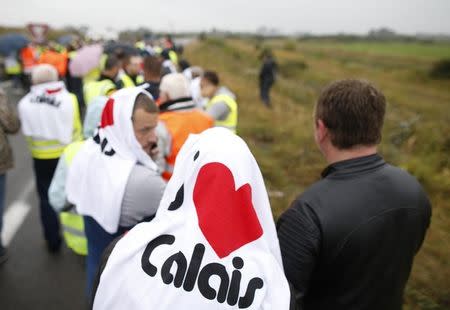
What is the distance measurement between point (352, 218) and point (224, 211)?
61cm

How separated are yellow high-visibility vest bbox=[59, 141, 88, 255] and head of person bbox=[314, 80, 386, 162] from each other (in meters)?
1.57

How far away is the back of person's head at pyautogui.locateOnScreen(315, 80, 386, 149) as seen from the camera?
54.8 inches

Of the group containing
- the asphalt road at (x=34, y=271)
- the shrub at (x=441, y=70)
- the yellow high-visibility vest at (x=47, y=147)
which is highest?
the yellow high-visibility vest at (x=47, y=147)

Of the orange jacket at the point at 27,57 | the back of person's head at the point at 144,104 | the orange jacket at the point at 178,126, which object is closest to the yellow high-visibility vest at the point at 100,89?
the orange jacket at the point at 178,126

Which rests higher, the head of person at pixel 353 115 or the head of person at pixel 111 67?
the head of person at pixel 353 115

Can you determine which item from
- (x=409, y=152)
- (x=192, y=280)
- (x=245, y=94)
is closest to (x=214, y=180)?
(x=192, y=280)

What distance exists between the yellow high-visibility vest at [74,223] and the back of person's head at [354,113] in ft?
5.19

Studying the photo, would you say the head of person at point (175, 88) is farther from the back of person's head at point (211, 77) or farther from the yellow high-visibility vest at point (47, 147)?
the back of person's head at point (211, 77)

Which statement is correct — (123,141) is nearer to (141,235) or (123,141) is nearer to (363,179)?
(141,235)

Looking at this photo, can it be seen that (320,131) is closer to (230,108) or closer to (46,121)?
(230,108)

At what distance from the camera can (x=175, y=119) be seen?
300 cm

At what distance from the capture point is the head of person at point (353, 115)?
1393 millimetres

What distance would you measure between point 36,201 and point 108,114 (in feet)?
12.3

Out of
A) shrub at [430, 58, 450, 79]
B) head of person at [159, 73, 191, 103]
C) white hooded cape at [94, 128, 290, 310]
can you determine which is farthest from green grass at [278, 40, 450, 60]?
white hooded cape at [94, 128, 290, 310]
